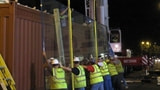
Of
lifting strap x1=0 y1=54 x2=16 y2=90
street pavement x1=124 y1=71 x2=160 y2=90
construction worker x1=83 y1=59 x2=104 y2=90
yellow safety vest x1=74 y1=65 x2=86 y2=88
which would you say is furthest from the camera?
street pavement x1=124 y1=71 x2=160 y2=90

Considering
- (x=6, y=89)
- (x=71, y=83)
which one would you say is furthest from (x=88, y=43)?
(x=6, y=89)

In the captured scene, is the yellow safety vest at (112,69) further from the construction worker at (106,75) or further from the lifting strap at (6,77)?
the lifting strap at (6,77)

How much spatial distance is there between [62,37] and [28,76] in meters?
1.48

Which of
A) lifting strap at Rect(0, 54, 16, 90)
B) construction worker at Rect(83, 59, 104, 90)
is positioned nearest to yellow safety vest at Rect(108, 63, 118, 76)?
construction worker at Rect(83, 59, 104, 90)

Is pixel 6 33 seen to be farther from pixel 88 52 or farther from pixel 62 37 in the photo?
pixel 88 52

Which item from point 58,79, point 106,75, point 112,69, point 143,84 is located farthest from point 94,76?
point 143,84

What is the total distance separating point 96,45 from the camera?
13.5 m

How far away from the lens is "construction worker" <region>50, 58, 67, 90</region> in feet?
29.4

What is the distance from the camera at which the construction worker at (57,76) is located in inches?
352

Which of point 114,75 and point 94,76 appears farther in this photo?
point 114,75


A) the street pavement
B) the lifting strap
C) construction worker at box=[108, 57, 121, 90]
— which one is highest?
the lifting strap

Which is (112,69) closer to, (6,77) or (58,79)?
(58,79)

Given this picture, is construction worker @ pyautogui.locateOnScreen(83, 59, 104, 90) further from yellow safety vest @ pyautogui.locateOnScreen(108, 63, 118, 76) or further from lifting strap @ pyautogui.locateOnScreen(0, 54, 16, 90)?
lifting strap @ pyautogui.locateOnScreen(0, 54, 16, 90)

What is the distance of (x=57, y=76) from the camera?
9008 millimetres
